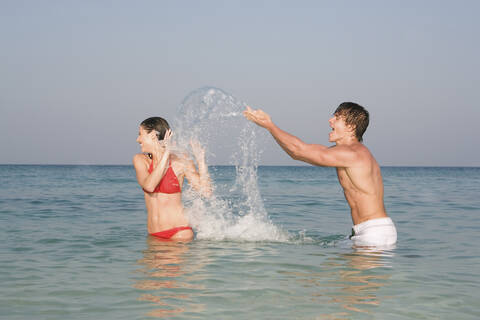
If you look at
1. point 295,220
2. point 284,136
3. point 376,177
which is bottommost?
point 295,220

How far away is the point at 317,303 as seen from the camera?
13.9 ft

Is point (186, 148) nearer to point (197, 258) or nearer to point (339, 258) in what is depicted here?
point (197, 258)

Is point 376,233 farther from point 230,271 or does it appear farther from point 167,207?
point 167,207

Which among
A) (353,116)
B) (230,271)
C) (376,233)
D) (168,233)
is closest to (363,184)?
(376,233)

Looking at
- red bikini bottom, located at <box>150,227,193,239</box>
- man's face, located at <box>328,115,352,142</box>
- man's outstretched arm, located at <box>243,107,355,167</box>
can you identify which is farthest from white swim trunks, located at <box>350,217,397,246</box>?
red bikini bottom, located at <box>150,227,193,239</box>

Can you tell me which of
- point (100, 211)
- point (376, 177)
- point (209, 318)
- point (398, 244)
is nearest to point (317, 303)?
point (209, 318)

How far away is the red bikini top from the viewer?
21.3ft

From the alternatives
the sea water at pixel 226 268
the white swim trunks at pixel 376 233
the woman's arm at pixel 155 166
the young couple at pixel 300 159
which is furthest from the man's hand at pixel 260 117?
the white swim trunks at pixel 376 233

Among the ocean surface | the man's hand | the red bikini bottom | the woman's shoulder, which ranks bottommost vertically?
the ocean surface

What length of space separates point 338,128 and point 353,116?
223 mm

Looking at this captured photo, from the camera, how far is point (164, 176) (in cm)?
650

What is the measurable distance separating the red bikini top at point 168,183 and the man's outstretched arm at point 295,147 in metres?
1.45

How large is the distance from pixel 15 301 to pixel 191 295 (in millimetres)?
1487

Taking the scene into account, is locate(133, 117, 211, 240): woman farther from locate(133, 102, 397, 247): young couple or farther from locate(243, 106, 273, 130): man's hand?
locate(243, 106, 273, 130): man's hand
